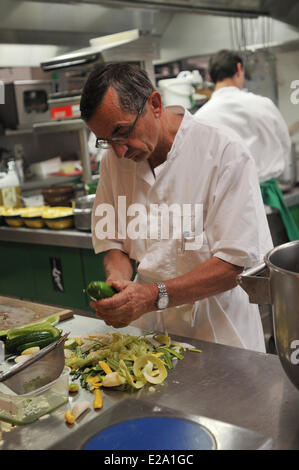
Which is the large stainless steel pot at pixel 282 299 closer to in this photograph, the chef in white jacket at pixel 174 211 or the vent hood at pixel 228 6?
the chef in white jacket at pixel 174 211

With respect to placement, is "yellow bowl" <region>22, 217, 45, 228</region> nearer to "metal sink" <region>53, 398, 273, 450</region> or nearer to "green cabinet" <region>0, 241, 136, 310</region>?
"green cabinet" <region>0, 241, 136, 310</region>

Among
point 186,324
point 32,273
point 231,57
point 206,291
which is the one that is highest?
point 231,57

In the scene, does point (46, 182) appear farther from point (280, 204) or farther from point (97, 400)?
point (97, 400)

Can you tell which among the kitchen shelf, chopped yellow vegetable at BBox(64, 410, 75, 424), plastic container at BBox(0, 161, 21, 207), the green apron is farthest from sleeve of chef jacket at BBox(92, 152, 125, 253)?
the kitchen shelf

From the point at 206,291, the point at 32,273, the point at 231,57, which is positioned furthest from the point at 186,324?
the point at 231,57

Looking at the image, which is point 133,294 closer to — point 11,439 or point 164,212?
point 164,212

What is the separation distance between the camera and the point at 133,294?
63.9 inches

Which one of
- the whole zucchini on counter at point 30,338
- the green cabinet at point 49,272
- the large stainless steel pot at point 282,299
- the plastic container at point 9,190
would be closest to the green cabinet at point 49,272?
the green cabinet at point 49,272

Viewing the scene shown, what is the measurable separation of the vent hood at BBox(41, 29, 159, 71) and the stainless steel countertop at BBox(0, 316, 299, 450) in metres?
2.94

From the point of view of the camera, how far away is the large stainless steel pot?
1.04 metres

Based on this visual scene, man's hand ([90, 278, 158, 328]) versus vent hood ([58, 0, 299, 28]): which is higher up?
vent hood ([58, 0, 299, 28])

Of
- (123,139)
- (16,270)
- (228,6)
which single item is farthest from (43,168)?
(123,139)

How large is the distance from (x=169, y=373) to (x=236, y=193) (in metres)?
0.62
